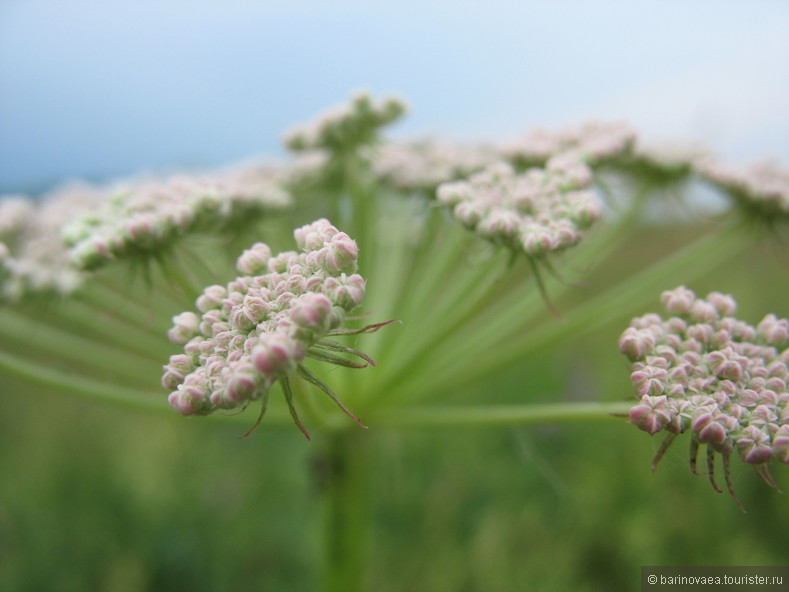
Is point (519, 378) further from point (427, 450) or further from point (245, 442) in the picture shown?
point (245, 442)

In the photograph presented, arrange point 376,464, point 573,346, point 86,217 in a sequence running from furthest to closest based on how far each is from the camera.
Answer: point 573,346 → point 376,464 → point 86,217

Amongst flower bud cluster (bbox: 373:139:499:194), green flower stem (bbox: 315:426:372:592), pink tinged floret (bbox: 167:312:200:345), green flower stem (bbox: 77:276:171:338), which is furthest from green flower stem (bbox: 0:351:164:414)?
flower bud cluster (bbox: 373:139:499:194)

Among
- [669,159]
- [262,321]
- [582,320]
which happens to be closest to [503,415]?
[582,320]

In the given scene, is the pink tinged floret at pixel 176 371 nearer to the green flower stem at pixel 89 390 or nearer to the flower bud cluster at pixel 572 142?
the green flower stem at pixel 89 390

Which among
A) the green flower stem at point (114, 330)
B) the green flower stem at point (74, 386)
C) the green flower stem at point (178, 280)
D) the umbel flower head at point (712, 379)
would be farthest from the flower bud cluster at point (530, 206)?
the green flower stem at point (114, 330)

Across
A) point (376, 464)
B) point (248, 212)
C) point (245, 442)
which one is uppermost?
point (248, 212)

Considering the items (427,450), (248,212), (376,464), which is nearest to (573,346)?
(427,450)

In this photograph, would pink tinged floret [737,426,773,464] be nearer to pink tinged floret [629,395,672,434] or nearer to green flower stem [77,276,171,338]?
pink tinged floret [629,395,672,434]

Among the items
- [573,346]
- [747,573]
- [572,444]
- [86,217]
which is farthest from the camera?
[573,346]
